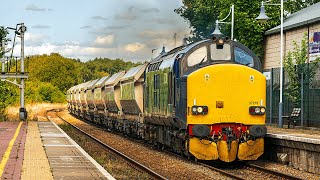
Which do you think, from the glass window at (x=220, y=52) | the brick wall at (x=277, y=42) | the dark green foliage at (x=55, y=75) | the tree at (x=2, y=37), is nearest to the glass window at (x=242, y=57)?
the glass window at (x=220, y=52)

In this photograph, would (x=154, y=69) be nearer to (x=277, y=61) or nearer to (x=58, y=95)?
(x=277, y=61)

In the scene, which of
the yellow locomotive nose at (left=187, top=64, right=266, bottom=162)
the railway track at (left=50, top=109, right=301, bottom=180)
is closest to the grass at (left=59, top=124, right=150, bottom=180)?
the railway track at (left=50, top=109, right=301, bottom=180)

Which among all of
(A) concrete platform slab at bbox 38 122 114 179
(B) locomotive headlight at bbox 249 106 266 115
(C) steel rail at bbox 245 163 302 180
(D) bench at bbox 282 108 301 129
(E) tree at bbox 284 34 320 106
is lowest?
(C) steel rail at bbox 245 163 302 180

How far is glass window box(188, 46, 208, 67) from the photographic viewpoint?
59.2 ft

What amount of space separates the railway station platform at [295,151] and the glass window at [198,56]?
3206mm

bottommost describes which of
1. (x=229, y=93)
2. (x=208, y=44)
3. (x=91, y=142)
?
(x=91, y=142)

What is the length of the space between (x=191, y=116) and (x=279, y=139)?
3086 millimetres

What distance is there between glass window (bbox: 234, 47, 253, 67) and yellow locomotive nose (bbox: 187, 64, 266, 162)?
70 centimetres

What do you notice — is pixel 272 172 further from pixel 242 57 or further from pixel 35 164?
pixel 35 164

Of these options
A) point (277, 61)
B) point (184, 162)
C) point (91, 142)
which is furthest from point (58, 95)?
point (184, 162)

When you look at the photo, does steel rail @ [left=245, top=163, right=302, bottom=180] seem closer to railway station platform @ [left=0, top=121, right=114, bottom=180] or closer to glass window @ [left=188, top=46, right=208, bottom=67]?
glass window @ [left=188, top=46, right=208, bottom=67]

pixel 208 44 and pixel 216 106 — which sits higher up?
pixel 208 44

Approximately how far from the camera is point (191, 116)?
56.5 ft

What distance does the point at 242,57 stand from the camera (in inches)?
717
